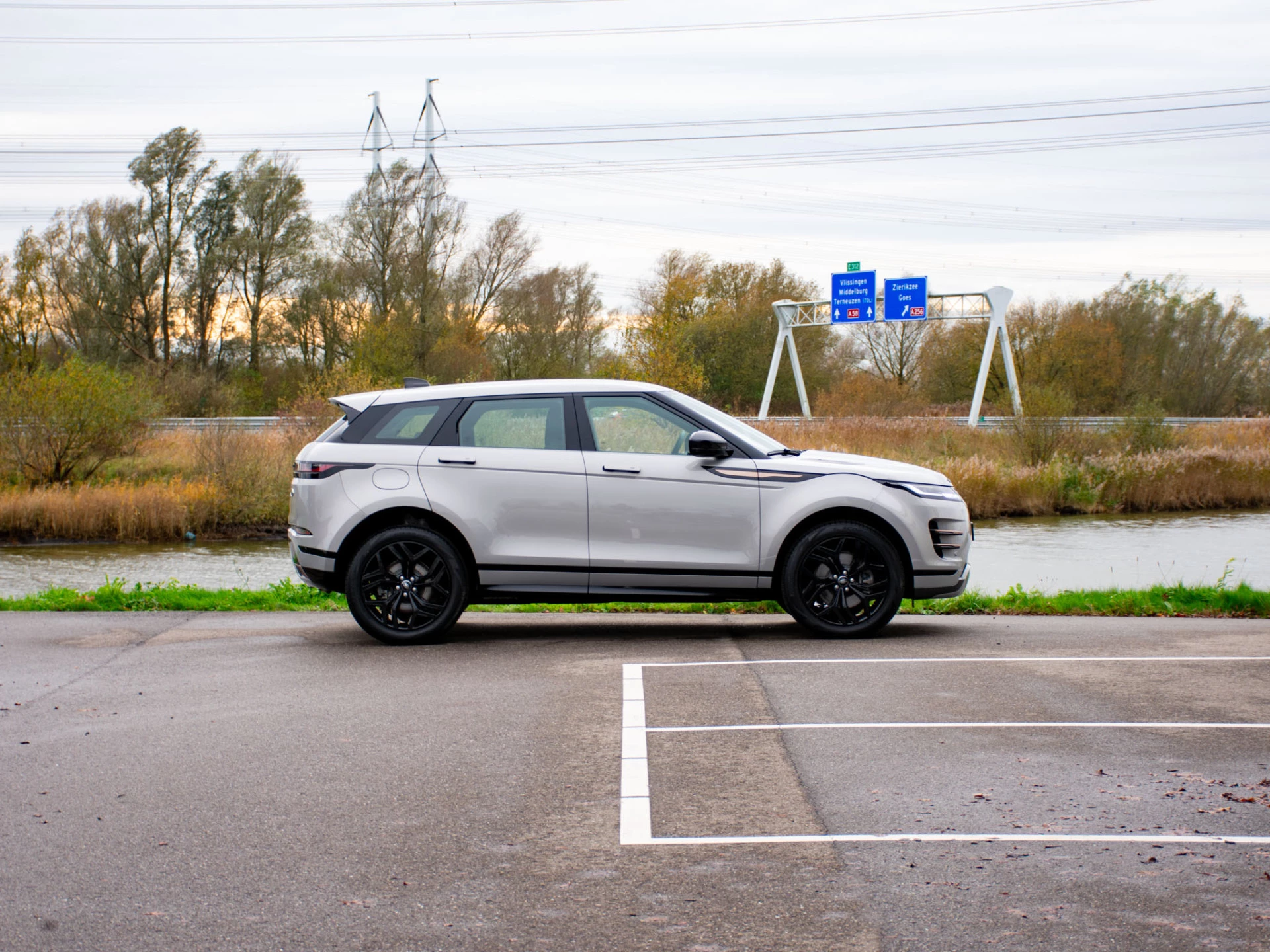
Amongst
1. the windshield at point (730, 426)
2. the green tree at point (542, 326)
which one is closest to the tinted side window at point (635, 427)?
the windshield at point (730, 426)

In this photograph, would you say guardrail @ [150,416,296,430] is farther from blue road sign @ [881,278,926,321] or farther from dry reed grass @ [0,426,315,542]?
blue road sign @ [881,278,926,321]

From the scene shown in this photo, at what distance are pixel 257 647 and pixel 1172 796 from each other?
621cm

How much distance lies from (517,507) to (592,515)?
1.72ft

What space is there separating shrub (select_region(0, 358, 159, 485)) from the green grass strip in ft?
58.8

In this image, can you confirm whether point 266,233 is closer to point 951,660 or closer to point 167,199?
point 167,199

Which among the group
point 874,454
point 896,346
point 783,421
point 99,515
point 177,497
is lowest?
point 99,515

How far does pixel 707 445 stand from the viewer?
8.50 metres

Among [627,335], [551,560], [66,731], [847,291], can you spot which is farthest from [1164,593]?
[847,291]

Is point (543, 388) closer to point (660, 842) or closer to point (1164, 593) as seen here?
point (660, 842)

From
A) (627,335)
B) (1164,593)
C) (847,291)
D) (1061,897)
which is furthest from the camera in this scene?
(847,291)

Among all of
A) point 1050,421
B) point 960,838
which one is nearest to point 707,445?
point 960,838

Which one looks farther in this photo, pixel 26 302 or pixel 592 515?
pixel 26 302

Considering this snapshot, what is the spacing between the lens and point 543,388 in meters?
8.87

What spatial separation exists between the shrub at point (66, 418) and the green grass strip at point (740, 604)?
58.8ft
